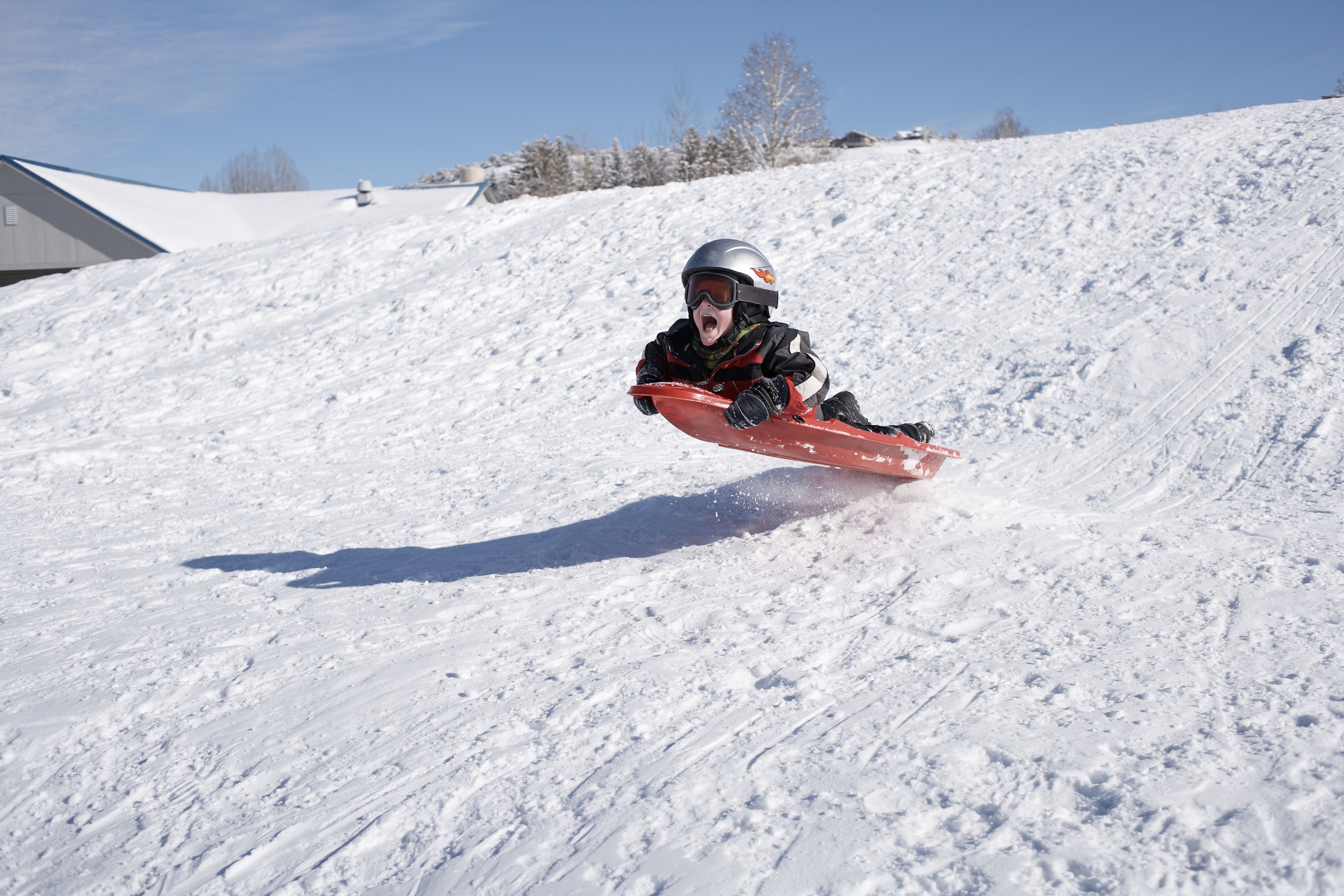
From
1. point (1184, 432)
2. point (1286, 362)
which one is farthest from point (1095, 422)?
point (1286, 362)

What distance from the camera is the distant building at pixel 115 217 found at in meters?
25.0

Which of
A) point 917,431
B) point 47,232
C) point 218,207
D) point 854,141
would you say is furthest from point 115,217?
point 854,141

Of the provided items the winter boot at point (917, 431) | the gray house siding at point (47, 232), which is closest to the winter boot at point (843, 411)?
the winter boot at point (917, 431)

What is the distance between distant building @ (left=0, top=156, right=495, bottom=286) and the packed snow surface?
52.7 ft

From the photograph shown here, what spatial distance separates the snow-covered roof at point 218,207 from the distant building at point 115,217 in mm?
37

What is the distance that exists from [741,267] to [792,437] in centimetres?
93

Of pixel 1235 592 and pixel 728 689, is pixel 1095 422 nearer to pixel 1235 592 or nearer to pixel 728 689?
pixel 1235 592

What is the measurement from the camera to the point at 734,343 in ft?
15.4

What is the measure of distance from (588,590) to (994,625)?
1.95m

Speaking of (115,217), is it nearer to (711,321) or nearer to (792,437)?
(711,321)

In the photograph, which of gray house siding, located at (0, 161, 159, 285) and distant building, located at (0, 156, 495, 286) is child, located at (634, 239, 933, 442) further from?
gray house siding, located at (0, 161, 159, 285)

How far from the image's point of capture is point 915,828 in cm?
232

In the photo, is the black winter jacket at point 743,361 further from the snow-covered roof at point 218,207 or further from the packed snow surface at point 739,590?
the snow-covered roof at point 218,207

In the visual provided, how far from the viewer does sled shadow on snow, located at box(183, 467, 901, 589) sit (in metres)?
5.04
